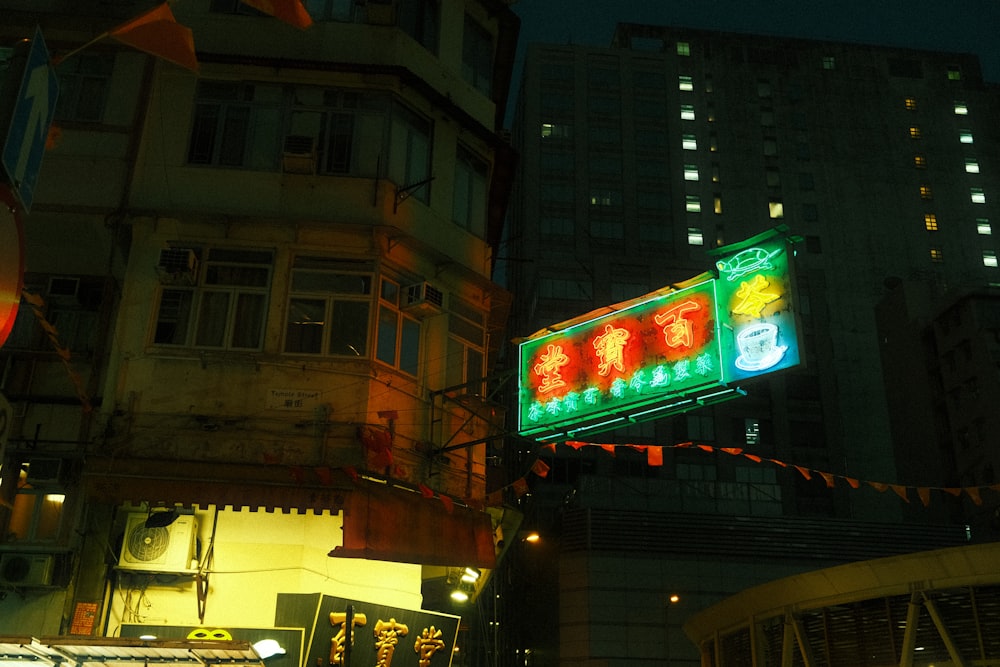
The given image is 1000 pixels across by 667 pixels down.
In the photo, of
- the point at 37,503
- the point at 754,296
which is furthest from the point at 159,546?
the point at 754,296

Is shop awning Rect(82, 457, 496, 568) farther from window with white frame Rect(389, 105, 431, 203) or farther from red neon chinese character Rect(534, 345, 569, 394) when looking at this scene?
window with white frame Rect(389, 105, 431, 203)

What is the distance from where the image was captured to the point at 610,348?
14.9 meters

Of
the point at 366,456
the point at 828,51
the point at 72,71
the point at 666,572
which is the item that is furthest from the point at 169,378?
the point at 828,51

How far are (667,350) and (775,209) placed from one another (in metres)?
67.0

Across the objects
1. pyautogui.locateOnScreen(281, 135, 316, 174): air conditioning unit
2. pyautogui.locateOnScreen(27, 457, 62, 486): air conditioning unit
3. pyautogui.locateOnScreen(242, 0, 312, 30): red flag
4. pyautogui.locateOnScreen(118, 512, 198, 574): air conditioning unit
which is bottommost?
pyautogui.locateOnScreen(118, 512, 198, 574): air conditioning unit

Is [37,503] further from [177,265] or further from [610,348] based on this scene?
[610,348]

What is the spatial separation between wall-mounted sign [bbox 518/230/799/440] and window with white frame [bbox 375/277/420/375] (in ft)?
6.36

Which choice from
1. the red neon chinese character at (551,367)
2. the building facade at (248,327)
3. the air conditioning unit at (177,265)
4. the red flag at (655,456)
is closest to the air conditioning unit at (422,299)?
the building facade at (248,327)

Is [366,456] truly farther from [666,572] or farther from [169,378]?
[666,572]

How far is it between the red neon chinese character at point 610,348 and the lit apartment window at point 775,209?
65.2 meters

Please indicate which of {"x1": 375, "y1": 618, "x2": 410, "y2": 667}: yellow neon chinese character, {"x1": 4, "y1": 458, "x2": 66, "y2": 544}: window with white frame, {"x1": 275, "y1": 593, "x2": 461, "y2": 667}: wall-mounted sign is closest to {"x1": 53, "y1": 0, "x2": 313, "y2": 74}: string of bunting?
{"x1": 4, "y1": 458, "x2": 66, "y2": 544}: window with white frame

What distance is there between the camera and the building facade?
45.7 feet

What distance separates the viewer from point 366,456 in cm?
1423

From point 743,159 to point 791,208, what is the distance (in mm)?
5883
